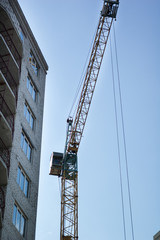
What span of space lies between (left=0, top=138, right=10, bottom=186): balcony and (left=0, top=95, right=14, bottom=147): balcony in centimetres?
30

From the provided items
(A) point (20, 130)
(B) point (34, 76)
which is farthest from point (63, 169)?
(A) point (20, 130)

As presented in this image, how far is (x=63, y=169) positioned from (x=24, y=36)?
2656 centimetres

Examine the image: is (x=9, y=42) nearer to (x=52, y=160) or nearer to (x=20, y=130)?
(x=20, y=130)

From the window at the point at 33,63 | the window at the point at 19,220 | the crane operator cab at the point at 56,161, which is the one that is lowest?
the window at the point at 19,220

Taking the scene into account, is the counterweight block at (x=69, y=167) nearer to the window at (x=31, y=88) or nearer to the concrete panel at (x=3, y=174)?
the window at (x=31, y=88)

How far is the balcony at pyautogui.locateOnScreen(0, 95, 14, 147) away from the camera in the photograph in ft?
69.4

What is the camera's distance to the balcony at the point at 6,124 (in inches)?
833

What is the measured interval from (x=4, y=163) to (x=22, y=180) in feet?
10.7

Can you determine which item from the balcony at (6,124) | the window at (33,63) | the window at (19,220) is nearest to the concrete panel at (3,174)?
the window at (19,220)

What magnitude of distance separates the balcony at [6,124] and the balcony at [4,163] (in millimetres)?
296

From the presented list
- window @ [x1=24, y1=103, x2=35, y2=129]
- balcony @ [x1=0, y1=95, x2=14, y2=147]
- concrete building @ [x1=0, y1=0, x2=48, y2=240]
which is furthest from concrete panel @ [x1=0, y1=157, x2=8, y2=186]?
window @ [x1=24, y1=103, x2=35, y2=129]

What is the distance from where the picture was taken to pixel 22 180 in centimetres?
2350

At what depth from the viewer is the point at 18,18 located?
2794 cm

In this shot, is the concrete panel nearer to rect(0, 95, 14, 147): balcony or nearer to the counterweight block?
rect(0, 95, 14, 147): balcony
